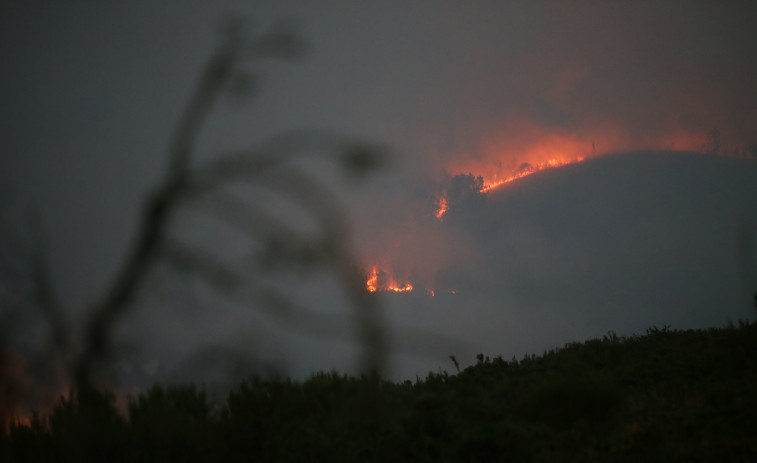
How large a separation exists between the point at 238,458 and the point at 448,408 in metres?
3.21

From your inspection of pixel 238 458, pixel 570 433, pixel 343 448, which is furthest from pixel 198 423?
pixel 570 433

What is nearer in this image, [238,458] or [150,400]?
[238,458]

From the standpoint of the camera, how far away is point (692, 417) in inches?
254

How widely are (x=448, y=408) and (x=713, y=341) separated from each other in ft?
21.9

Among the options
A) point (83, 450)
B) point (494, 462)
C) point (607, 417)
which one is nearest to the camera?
point (83, 450)

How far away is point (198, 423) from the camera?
6348 mm

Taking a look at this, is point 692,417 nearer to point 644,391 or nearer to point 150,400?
point 644,391

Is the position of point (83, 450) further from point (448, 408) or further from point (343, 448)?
point (448, 408)

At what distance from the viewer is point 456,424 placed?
6.52 metres

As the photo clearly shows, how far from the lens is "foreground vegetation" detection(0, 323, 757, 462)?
17.9 ft

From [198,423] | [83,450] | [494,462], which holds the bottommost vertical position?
[494,462]

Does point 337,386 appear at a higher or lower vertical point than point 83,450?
lower

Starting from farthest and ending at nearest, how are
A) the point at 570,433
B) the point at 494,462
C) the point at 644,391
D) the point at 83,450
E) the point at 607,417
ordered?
the point at 644,391
the point at 607,417
the point at 570,433
the point at 494,462
the point at 83,450

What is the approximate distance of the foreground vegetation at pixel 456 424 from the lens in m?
5.45
